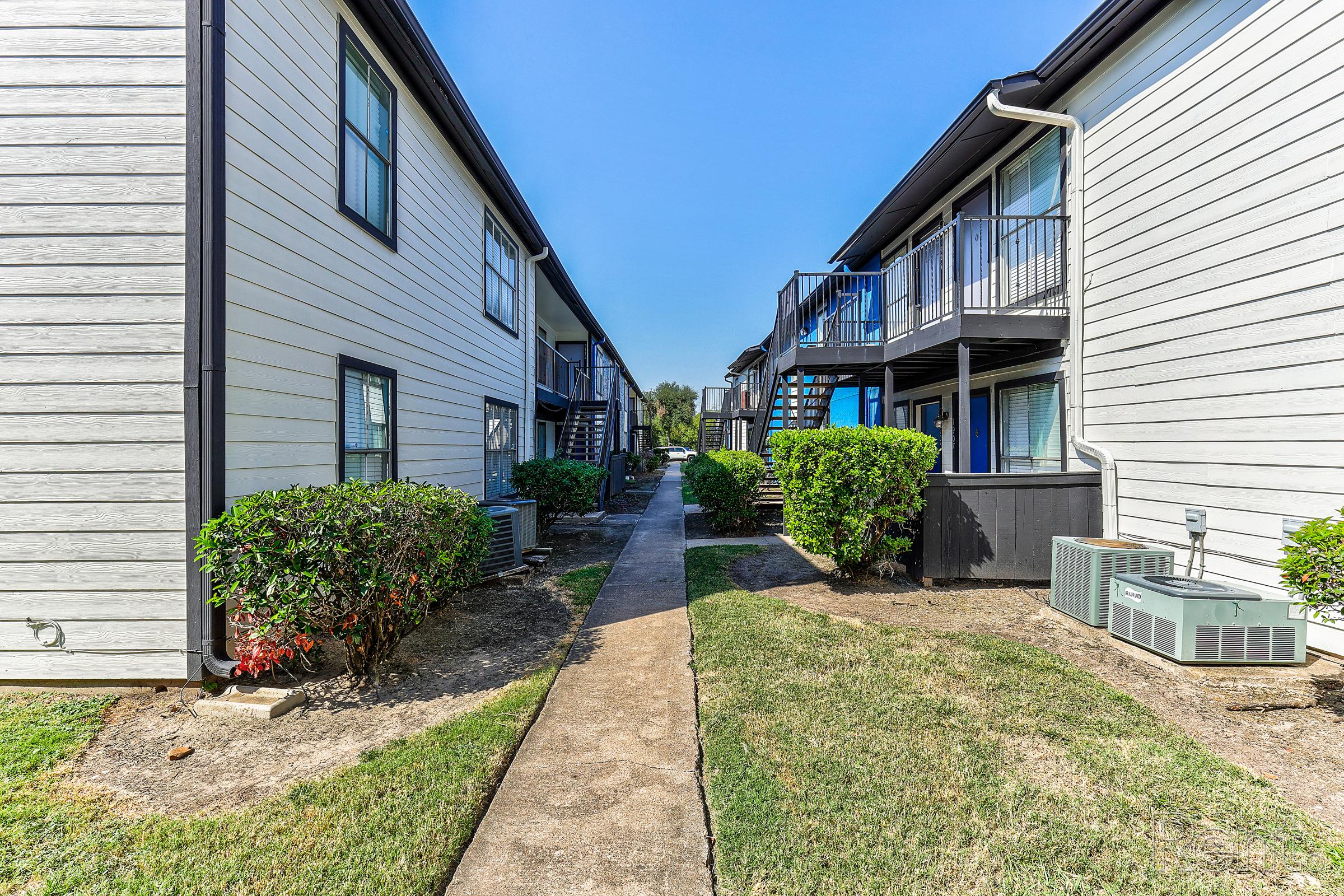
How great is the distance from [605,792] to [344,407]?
14.0ft

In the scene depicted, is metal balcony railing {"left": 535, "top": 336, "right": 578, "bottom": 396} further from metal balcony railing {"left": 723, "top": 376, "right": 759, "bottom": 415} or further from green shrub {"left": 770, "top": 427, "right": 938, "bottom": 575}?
green shrub {"left": 770, "top": 427, "right": 938, "bottom": 575}

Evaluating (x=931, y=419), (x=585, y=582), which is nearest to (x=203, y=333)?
(x=585, y=582)

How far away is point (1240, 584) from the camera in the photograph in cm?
478

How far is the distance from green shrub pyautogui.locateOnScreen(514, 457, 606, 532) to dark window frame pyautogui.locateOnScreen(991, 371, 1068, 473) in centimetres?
682

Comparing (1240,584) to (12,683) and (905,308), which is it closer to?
(905,308)

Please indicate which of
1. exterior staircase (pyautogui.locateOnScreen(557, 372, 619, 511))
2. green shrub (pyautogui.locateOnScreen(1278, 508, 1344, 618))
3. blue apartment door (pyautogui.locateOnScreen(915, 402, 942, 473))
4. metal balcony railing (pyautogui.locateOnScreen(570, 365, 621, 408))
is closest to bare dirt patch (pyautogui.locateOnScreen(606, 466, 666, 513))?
exterior staircase (pyautogui.locateOnScreen(557, 372, 619, 511))

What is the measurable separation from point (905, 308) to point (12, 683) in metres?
10.9

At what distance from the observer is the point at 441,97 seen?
21.6 ft

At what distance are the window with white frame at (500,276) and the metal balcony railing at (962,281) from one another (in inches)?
208

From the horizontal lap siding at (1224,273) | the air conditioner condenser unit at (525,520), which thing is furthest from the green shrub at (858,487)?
the air conditioner condenser unit at (525,520)

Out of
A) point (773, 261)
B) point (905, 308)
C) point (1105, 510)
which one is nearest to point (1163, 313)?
point (1105, 510)

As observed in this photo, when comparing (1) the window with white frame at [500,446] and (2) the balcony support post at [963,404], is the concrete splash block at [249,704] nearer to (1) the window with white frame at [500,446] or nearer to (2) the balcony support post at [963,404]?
(1) the window with white frame at [500,446]

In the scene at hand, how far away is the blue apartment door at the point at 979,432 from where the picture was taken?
345 inches

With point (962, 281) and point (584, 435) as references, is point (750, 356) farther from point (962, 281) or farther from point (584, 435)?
point (962, 281)
